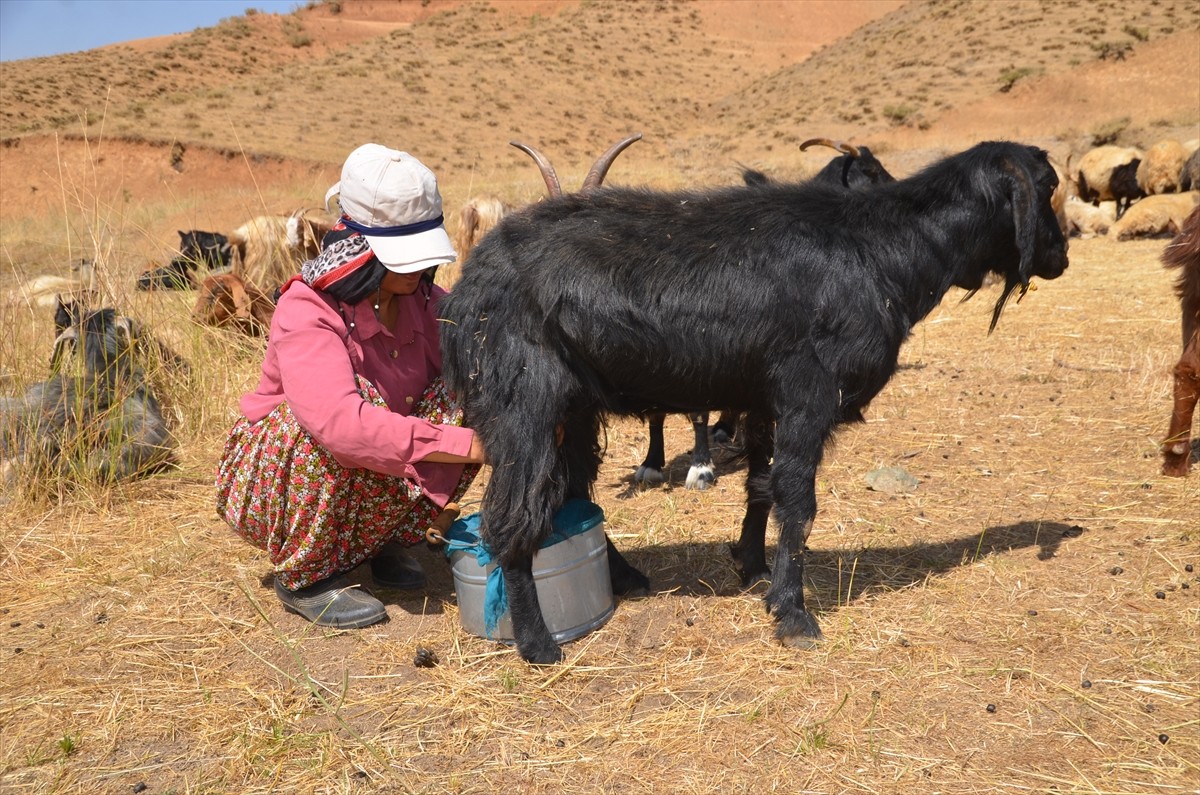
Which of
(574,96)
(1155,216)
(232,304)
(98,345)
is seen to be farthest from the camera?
(574,96)

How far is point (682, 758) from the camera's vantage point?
2.86 metres

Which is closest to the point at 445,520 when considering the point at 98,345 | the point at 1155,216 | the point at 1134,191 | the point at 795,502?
the point at 795,502

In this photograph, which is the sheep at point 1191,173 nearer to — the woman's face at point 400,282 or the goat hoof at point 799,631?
the goat hoof at point 799,631

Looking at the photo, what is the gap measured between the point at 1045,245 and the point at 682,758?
8.40 feet

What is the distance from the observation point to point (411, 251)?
3.38m

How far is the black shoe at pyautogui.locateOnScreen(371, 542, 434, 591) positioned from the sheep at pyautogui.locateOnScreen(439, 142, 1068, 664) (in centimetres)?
88

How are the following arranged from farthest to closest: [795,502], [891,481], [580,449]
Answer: [891,481]
[580,449]
[795,502]

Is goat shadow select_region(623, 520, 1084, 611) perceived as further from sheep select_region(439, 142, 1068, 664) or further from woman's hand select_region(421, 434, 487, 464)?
woman's hand select_region(421, 434, 487, 464)

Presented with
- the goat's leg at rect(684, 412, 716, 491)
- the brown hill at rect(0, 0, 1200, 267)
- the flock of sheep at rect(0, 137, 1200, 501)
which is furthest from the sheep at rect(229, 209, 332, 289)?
the brown hill at rect(0, 0, 1200, 267)

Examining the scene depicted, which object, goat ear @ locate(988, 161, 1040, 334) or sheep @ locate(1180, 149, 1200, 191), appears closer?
goat ear @ locate(988, 161, 1040, 334)

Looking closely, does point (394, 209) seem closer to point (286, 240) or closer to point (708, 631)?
point (708, 631)

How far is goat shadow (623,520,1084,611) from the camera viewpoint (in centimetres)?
403

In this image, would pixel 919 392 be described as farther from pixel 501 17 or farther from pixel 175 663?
pixel 501 17

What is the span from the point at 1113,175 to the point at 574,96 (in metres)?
27.4
